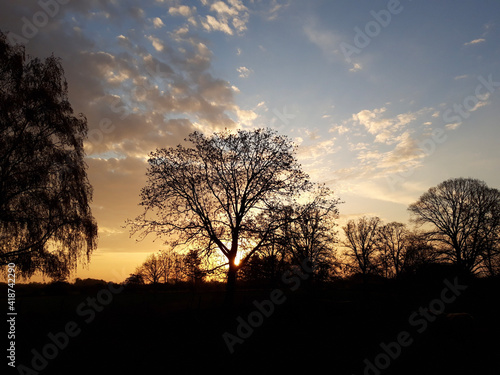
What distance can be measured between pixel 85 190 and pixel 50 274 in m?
4.57

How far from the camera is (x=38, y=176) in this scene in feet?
42.4

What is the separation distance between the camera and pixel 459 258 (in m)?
32.6

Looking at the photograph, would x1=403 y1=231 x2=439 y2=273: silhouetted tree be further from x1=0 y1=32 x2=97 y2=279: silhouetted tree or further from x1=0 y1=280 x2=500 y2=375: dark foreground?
x1=0 y1=32 x2=97 y2=279: silhouetted tree

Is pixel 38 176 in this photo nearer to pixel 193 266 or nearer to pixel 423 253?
pixel 193 266

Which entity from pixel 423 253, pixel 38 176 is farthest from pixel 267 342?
pixel 423 253

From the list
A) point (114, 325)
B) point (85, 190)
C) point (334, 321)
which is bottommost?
point (334, 321)

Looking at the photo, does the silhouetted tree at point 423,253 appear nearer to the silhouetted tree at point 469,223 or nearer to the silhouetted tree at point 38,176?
the silhouetted tree at point 469,223

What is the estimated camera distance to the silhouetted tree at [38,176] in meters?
12.5

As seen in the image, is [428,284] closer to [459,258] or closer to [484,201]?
[459,258]

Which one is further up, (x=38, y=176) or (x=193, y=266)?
(x=38, y=176)

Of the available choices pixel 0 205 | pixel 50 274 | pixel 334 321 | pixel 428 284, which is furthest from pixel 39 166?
pixel 428 284

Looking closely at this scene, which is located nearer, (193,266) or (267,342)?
(267,342)

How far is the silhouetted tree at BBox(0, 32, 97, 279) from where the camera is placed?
490 inches

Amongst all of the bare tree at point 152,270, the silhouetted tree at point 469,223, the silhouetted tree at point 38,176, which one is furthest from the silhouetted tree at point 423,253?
the bare tree at point 152,270
